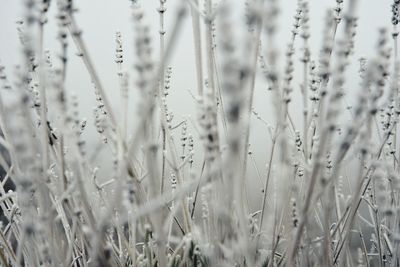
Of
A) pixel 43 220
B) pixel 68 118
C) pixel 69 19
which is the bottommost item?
pixel 43 220

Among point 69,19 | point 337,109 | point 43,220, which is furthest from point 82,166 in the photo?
point 337,109

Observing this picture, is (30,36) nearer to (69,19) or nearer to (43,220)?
(69,19)

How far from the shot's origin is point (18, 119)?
476mm

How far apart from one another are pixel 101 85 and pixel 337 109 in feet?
1.08

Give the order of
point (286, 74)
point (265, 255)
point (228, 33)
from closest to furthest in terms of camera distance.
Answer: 1. point (228, 33)
2. point (286, 74)
3. point (265, 255)

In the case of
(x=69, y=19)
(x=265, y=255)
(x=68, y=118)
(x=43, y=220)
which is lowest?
(x=265, y=255)

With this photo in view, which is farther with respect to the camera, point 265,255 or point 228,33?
point 265,255

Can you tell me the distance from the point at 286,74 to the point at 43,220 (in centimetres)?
33

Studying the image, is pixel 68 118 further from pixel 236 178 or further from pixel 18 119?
pixel 236 178

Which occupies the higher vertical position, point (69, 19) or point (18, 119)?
point (69, 19)

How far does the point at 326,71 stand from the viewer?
21.4 inches

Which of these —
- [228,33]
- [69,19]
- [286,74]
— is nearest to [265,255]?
[286,74]

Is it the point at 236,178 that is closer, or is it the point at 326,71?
the point at 236,178

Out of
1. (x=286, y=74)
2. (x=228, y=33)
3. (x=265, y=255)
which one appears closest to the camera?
(x=228, y=33)
